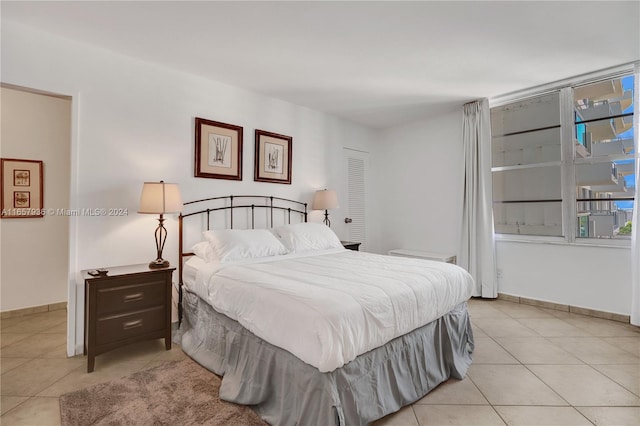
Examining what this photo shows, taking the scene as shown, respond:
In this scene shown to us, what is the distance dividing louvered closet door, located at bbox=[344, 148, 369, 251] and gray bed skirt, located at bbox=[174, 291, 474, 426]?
107 inches

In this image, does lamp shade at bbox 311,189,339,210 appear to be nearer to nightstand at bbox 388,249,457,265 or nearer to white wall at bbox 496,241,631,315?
nightstand at bbox 388,249,457,265

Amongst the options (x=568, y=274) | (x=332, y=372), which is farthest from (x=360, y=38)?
(x=568, y=274)

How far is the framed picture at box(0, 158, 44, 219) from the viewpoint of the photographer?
350 cm

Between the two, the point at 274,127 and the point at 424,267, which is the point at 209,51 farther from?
the point at 424,267

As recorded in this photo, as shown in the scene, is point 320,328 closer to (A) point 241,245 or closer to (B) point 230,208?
(A) point 241,245

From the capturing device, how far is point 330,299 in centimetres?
167

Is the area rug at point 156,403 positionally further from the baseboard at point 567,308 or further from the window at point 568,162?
the window at point 568,162

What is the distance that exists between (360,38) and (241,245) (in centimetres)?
212

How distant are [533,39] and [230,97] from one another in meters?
3.09

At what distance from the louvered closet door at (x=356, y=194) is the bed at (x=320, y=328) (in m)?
2.13

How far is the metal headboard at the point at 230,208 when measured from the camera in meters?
3.26

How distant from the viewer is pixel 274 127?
162 inches

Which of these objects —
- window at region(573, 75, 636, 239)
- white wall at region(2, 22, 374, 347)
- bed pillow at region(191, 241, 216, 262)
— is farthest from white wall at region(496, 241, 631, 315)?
bed pillow at region(191, 241, 216, 262)

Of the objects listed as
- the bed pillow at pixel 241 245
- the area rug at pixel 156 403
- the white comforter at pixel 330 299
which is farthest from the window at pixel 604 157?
the area rug at pixel 156 403
